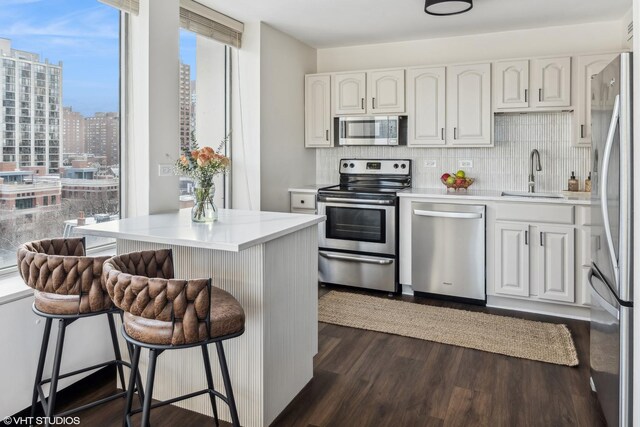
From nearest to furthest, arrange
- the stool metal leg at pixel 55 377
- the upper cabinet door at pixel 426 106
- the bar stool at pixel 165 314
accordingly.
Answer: the bar stool at pixel 165 314 < the stool metal leg at pixel 55 377 < the upper cabinet door at pixel 426 106

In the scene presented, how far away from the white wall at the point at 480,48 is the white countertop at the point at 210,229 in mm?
2845

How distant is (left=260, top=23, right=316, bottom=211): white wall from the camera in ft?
13.6

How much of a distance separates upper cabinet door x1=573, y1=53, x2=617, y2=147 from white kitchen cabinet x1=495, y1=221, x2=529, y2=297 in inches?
35.6

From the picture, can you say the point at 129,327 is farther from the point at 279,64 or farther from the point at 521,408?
the point at 279,64

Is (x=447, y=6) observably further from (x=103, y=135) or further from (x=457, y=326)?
(x=103, y=135)

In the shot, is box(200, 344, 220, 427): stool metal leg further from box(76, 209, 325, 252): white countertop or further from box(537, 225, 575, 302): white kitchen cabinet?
box(537, 225, 575, 302): white kitchen cabinet

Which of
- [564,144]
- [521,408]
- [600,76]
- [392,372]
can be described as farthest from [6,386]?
[564,144]

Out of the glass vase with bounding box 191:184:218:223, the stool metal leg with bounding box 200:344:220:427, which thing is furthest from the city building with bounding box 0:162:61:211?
the stool metal leg with bounding box 200:344:220:427

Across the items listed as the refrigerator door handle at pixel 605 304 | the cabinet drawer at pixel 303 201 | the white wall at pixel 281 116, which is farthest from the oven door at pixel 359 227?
the refrigerator door handle at pixel 605 304

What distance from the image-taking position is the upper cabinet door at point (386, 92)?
438cm

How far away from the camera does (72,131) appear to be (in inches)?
104

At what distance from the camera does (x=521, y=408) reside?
7.57 feet

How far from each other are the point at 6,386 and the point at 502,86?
13.2 feet

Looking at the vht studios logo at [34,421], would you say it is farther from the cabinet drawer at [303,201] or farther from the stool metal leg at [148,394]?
the cabinet drawer at [303,201]
